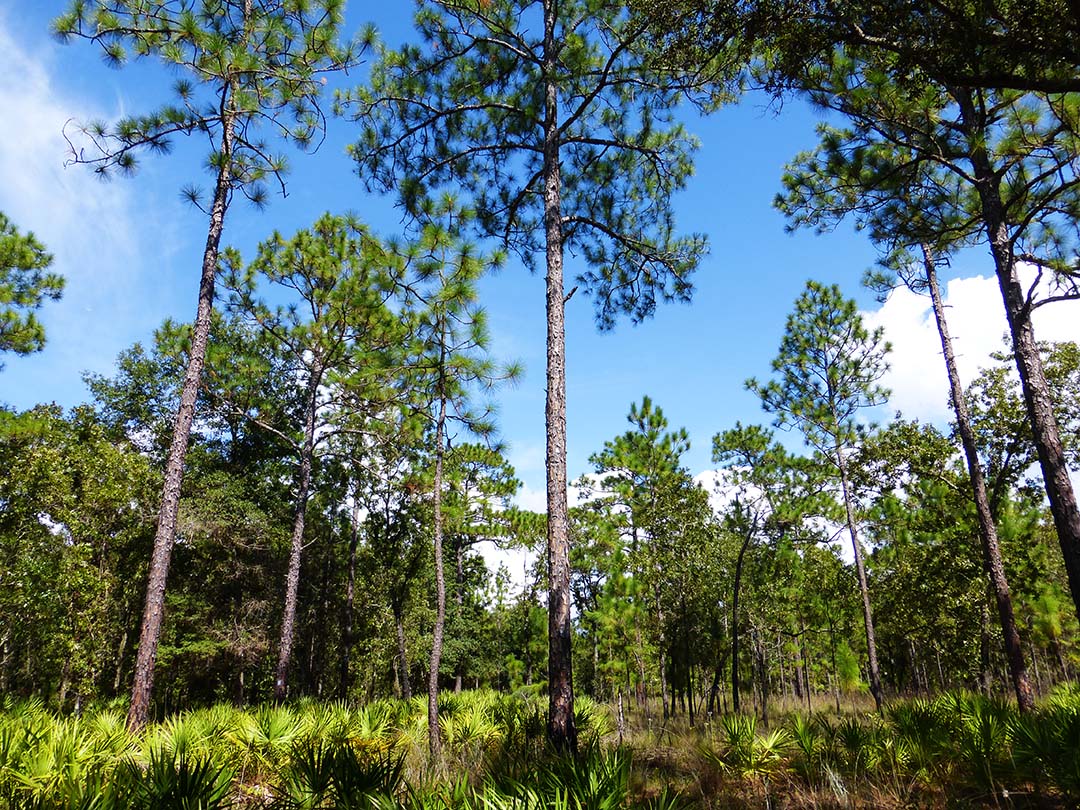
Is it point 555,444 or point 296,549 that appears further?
point 296,549

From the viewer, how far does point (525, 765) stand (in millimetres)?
5004

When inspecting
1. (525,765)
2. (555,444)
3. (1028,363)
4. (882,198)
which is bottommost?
(525,765)

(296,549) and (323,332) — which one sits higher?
(323,332)

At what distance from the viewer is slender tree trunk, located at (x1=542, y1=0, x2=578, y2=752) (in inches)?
256

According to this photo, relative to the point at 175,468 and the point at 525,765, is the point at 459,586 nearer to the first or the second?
the point at 175,468

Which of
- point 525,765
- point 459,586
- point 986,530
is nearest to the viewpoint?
point 525,765

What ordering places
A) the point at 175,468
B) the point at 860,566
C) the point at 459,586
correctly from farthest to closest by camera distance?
1. the point at 459,586
2. the point at 860,566
3. the point at 175,468

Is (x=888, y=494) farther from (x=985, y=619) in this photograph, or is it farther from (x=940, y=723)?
(x=940, y=723)

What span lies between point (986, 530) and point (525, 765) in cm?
1082

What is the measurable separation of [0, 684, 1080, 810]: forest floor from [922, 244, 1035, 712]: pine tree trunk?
87.8 inches

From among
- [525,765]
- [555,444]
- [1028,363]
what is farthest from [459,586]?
[1028,363]

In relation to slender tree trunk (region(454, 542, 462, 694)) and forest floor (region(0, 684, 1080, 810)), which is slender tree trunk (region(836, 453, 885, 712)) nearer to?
forest floor (region(0, 684, 1080, 810))

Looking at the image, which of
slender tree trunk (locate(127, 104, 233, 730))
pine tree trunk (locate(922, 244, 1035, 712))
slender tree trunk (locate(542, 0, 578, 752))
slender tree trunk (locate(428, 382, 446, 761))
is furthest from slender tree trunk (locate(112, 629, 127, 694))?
pine tree trunk (locate(922, 244, 1035, 712))

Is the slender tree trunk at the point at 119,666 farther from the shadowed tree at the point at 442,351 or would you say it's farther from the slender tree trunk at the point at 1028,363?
the slender tree trunk at the point at 1028,363
